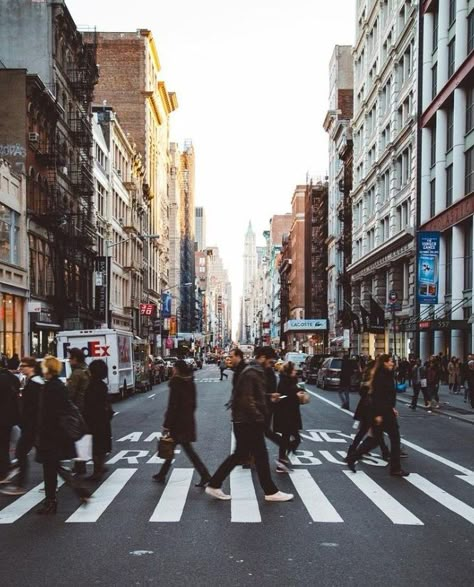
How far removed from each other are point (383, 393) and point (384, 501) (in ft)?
7.33

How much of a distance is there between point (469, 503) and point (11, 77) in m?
34.7

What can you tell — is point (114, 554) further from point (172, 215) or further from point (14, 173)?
point (172, 215)

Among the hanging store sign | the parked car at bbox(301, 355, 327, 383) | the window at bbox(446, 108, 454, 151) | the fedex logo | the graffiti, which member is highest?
the window at bbox(446, 108, 454, 151)

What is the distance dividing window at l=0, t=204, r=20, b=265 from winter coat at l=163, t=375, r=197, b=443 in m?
25.7

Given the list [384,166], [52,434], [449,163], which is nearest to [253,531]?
[52,434]

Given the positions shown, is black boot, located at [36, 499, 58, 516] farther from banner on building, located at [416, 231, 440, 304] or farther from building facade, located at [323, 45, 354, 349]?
building facade, located at [323, 45, 354, 349]

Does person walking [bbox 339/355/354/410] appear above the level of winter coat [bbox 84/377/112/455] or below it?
below

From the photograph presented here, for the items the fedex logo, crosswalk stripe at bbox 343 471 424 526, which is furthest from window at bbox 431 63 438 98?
crosswalk stripe at bbox 343 471 424 526

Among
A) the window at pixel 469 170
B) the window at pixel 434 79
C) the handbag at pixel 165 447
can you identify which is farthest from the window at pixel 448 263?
the handbag at pixel 165 447

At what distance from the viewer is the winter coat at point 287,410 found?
1280 centimetres

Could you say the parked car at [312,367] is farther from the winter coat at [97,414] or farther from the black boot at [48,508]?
the black boot at [48,508]

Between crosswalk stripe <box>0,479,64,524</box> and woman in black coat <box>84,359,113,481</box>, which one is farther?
woman in black coat <box>84,359,113,481</box>

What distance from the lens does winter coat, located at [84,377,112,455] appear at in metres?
11.3

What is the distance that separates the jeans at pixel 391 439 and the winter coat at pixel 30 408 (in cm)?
510
